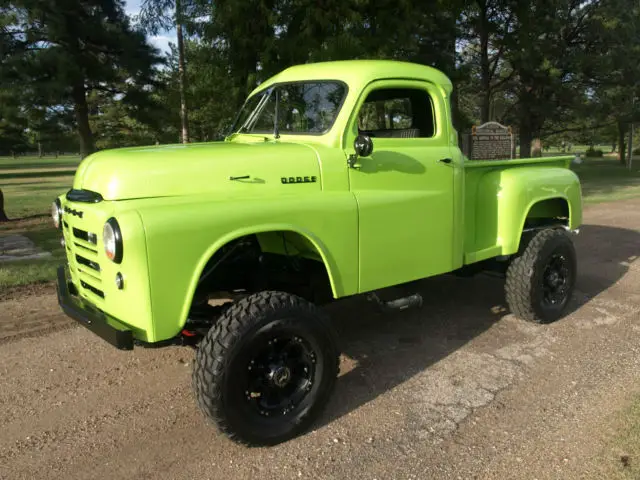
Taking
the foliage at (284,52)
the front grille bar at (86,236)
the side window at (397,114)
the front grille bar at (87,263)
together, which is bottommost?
the front grille bar at (87,263)

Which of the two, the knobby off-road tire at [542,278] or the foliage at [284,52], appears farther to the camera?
the foliage at [284,52]

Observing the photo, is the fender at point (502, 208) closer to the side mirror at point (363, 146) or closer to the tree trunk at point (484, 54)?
the side mirror at point (363, 146)

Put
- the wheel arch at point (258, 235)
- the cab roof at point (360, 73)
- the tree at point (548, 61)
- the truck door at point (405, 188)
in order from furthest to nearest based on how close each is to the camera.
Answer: the tree at point (548, 61) → the cab roof at point (360, 73) → the truck door at point (405, 188) → the wheel arch at point (258, 235)

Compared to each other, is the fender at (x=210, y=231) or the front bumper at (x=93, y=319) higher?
the fender at (x=210, y=231)

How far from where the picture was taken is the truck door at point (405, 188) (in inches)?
142

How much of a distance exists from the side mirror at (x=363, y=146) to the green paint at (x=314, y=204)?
107 mm

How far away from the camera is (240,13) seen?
962 cm

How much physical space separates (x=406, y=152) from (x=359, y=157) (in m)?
0.45

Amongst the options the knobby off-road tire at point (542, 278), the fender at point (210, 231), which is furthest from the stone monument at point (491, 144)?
the fender at point (210, 231)

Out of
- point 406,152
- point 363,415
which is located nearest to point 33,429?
point 363,415

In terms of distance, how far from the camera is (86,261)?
10.6 ft

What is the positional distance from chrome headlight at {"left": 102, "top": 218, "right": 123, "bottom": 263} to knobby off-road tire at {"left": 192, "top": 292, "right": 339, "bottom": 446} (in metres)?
0.63

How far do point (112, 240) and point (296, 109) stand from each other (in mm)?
1783

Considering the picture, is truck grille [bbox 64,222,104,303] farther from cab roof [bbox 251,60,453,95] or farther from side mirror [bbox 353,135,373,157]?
cab roof [bbox 251,60,453,95]
